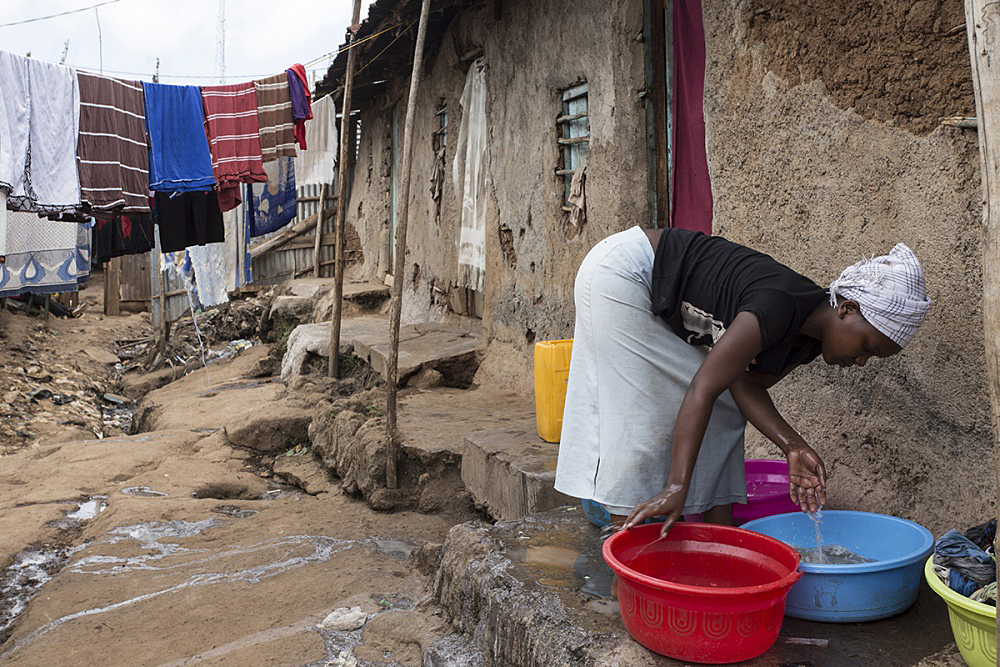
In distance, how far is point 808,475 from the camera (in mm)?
2066

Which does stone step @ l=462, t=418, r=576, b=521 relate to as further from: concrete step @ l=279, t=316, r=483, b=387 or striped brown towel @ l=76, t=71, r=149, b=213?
striped brown towel @ l=76, t=71, r=149, b=213

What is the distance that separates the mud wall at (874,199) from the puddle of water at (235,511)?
3087 mm

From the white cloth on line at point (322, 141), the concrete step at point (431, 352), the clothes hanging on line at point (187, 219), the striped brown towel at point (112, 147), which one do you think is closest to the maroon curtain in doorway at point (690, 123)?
the concrete step at point (431, 352)

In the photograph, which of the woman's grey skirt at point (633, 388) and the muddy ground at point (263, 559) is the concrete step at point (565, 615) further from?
the woman's grey skirt at point (633, 388)

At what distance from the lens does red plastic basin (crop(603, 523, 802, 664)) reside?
71.9 inches

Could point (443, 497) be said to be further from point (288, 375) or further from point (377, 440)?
point (288, 375)

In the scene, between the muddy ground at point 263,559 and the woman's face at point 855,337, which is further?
the muddy ground at point 263,559

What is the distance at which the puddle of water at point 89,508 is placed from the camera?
501cm

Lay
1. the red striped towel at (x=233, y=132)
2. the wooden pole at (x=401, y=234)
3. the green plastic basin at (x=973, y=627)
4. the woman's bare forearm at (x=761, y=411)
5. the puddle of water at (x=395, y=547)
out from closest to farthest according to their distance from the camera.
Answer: the green plastic basin at (x=973, y=627), the woman's bare forearm at (x=761, y=411), the puddle of water at (x=395, y=547), the wooden pole at (x=401, y=234), the red striped towel at (x=233, y=132)

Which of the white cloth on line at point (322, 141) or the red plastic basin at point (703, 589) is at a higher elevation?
the white cloth on line at point (322, 141)

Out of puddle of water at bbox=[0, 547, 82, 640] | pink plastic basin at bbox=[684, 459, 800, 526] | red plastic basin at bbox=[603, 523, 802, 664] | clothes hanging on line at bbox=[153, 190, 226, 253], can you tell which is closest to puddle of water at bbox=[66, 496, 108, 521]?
puddle of water at bbox=[0, 547, 82, 640]

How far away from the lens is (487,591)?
258 centimetres

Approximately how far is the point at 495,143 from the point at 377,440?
99.1 inches

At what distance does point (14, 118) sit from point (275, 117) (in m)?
1.96
